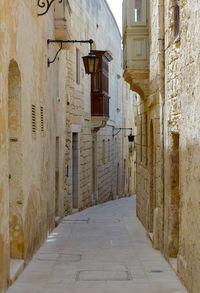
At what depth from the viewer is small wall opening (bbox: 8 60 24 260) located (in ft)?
25.1

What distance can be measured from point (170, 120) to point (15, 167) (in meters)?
2.73

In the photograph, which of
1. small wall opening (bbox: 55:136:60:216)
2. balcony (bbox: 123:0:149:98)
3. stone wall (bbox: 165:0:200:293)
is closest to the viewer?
stone wall (bbox: 165:0:200:293)

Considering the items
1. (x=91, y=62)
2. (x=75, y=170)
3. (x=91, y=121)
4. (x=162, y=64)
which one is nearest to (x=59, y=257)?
(x=162, y=64)

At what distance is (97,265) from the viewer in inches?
323

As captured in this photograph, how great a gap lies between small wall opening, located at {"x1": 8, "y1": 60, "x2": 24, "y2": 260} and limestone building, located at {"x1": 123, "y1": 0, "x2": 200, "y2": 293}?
241 cm

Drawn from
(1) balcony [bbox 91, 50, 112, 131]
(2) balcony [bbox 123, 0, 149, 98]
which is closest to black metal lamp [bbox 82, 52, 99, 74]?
(2) balcony [bbox 123, 0, 149, 98]

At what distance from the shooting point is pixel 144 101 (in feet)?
42.5

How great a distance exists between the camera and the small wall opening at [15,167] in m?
7.66

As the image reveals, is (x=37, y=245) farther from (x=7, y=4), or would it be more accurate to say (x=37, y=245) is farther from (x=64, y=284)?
(x=7, y=4)

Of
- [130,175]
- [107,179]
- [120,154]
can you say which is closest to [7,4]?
[107,179]

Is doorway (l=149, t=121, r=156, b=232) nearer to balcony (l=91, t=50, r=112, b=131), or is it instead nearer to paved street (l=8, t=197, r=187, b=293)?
paved street (l=8, t=197, r=187, b=293)

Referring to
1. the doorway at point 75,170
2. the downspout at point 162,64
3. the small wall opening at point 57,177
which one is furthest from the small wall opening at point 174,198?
the doorway at point 75,170

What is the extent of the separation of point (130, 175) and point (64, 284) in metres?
27.0

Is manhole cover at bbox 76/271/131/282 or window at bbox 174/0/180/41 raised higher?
window at bbox 174/0/180/41
